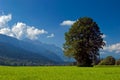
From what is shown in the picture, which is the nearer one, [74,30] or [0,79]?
[0,79]

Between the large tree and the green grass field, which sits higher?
the large tree

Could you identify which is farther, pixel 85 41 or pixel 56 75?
pixel 85 41

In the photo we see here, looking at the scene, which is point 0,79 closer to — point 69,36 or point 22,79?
point 22,79

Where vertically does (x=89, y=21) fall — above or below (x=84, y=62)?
above

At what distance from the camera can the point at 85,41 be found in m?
86.8

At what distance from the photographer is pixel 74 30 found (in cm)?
8888

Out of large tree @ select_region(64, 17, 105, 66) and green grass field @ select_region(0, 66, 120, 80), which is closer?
green grass field @ select_region(0, 66, 120, 80)

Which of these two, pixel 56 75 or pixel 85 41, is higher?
pixel 85 41

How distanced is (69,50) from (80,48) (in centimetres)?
455

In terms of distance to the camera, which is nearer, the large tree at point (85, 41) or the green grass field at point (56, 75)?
the green grass field at point (56, 75)

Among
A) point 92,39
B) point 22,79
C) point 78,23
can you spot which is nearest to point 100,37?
point 92,39

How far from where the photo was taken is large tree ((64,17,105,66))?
285 feet

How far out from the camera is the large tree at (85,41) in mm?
86875

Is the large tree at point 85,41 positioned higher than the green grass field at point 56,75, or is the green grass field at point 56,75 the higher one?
the large tree at point 85,41
